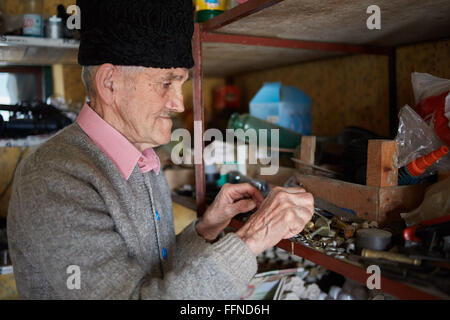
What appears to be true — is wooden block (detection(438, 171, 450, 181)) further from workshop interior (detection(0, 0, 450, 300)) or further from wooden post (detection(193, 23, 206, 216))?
wooden post (detection(193, 23, 206, 216))

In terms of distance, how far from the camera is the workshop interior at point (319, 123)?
93cm

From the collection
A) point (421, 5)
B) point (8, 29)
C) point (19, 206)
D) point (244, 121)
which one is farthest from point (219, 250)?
point (8, 29)

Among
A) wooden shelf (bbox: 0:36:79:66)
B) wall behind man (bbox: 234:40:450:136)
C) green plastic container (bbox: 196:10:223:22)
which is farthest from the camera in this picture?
wooden shelf (bbox: 0:36:79:66)

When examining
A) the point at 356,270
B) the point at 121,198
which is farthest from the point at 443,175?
the point at 121,198

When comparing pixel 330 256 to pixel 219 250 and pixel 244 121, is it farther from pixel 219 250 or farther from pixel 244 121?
pixel 244 121

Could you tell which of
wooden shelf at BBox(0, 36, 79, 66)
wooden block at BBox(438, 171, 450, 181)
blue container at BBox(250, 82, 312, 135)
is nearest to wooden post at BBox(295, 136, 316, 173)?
wooden block at BBox(438, 171, 450, 181)

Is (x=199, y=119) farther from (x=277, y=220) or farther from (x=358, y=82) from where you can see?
(x=358, y=82)

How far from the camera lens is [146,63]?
1010mm

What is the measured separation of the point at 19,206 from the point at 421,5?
1142 mm

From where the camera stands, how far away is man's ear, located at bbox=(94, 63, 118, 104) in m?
1.02

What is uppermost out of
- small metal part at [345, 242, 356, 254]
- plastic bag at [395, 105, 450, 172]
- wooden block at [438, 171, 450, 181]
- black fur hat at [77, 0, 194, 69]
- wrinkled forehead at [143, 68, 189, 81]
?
black fur hat at [77, 0, 194, 69]

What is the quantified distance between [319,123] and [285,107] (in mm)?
212
